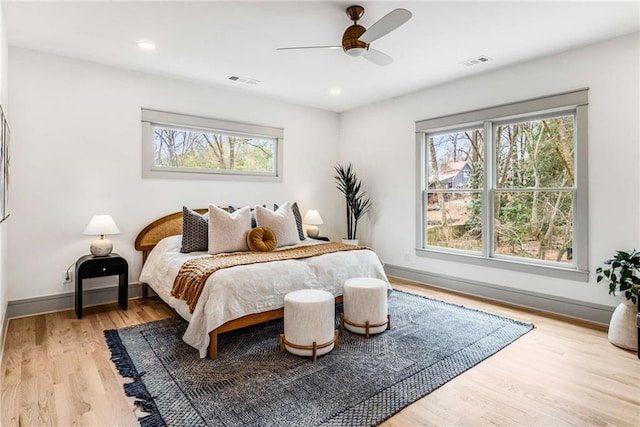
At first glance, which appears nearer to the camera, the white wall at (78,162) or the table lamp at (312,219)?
the white wall at (78,162)

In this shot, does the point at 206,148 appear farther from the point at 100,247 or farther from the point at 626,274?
the point at 626,274

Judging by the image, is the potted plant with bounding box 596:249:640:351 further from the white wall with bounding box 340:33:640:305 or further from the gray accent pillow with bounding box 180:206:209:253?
the gray accent pillow with bounding box 180:206:209:253

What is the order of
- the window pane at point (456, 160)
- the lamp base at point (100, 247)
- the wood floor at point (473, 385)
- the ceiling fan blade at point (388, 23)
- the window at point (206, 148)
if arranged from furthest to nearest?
the window pane at point (456, 160) → the window at point (206, 148) → the lamp base at point (100, 247) → the ceiling fan blade at point (388, 23) → the wood floor at point (473, 385)

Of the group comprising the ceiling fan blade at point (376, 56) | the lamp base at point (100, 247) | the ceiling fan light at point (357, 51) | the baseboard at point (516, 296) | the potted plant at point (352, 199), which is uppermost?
the ceiling fan blade at point (376, 56)

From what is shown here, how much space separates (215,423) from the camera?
73.6 inches

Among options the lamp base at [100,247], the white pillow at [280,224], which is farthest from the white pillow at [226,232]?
the lamp base at [100,247]

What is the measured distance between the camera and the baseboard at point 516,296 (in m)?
3.39

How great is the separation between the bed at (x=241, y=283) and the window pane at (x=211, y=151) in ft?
3.77

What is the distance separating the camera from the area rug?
6.44ft

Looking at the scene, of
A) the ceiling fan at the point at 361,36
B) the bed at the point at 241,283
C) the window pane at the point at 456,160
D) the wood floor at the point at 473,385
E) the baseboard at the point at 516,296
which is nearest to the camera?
the wood floor at the point at 473,385

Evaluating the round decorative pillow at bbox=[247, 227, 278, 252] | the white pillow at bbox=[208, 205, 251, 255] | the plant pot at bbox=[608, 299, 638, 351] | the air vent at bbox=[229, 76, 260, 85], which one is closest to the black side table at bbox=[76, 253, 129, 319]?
the white pillow at bbox=[208, 205, 251, 255]

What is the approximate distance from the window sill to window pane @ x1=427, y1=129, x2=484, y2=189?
898 mm

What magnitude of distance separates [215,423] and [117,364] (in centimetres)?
111

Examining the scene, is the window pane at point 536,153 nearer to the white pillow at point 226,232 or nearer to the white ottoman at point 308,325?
the white ottoman at point 308,325
